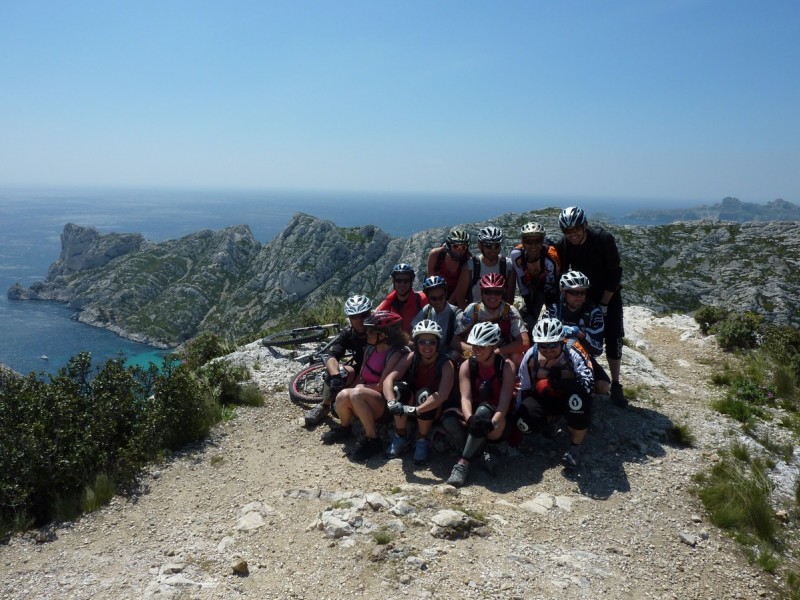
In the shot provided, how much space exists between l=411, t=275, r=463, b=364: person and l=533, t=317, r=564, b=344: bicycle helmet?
1.59 m

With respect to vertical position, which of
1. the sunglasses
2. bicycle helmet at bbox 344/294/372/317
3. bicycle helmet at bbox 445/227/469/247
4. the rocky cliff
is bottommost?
the rocky cliff

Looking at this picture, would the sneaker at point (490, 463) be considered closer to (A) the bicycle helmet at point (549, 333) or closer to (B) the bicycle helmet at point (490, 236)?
(A) the bicycle helmet at point (549, 333)

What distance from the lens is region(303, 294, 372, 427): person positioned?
26.8ft

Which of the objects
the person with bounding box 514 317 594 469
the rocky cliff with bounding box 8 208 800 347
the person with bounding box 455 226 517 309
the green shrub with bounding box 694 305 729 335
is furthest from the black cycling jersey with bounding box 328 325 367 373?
the rocky cliff with bounding box 8 208 800 347

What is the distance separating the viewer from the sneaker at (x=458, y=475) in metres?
6.28

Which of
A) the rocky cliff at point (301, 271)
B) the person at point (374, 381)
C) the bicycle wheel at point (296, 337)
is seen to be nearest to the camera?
the person at point (374, 381)

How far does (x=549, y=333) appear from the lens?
6445mm

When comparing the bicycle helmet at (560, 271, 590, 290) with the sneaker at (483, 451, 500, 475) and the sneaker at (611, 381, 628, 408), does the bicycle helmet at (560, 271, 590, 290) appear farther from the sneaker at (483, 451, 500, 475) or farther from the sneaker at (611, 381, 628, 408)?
the sneaker at (483, 451, 500, 475)

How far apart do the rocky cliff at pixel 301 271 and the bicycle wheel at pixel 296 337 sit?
25.2 m

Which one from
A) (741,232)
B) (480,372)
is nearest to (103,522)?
(480,372)

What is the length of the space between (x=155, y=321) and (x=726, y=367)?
9604cm

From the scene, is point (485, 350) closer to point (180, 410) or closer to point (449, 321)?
point (449, 321)

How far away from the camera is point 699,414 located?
8.31 meters

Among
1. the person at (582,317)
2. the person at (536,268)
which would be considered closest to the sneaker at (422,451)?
the person at (582,317)
